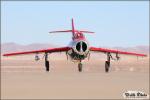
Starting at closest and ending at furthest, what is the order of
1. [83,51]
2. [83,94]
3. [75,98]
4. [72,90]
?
[75,98] < [83,94] < [72,90] < [83,51]

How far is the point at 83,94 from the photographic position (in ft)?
64.8

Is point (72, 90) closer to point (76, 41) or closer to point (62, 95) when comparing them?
point (62, 95)

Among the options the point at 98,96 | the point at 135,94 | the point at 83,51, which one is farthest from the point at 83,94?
the point at 83,51

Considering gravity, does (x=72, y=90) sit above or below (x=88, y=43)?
below

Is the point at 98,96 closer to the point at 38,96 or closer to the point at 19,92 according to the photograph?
the point at 38,96

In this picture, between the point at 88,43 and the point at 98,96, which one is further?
the point at 88,43

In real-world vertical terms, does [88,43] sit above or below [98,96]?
above

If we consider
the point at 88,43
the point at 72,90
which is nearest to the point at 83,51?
the point at 88,43

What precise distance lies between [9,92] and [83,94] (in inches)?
134

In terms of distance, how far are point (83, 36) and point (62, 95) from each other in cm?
1726

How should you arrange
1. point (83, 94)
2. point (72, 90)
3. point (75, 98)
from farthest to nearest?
1. point (72, 90)
2. point (83, 94)
3. point (75, 98)

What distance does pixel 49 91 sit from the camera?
20.9 m

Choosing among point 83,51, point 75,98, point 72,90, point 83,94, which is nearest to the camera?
point 75,98

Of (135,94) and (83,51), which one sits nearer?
(135,94)
